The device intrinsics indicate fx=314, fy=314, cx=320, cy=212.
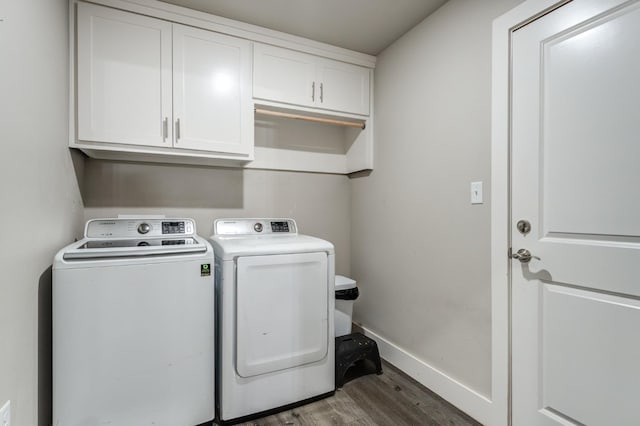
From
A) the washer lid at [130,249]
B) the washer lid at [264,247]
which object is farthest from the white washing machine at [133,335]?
the washer lid at [264,247]

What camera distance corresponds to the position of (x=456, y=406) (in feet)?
5.78

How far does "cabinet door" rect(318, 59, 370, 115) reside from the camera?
2.35 metres

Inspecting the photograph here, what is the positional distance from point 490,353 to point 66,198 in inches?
92.5

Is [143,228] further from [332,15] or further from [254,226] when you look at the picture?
[332,15]

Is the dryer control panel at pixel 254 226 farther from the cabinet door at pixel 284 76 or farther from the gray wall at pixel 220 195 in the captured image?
the cabinet door at pixel 284 76

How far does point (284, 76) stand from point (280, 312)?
5.21 feet

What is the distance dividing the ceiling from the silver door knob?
1488 mm

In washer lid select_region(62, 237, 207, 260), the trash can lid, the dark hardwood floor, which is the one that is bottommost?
the dark hardwood floor

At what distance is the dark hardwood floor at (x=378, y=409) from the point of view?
1.66m

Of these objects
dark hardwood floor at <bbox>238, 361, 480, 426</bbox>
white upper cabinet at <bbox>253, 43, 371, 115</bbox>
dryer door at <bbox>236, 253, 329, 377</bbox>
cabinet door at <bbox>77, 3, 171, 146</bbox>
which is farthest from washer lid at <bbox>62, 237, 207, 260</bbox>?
white upper cabinet at <bbox>253, 43, 371, 115</bbox>

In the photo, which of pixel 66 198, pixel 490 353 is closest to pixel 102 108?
pixel 66 198

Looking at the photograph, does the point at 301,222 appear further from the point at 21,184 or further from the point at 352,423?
the point at 21,184

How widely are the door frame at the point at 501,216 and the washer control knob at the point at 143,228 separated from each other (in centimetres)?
194

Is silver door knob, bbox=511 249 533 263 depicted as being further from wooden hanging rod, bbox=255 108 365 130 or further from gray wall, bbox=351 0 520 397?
wooden hanging rod, bbox=255 108 365 130
